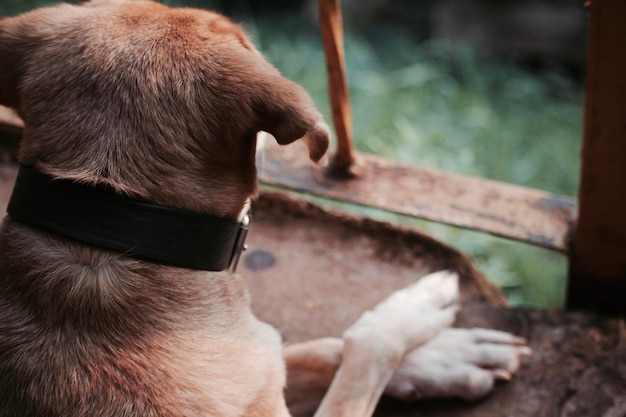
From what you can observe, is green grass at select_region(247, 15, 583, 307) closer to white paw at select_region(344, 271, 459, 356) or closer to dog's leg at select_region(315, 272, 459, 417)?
white paw at select_region(344, 271, 459, 356)

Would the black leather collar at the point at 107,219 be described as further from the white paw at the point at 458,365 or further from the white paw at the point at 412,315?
the white paw at the point at 458,365

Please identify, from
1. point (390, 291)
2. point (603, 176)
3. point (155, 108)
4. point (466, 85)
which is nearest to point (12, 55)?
point (155, 108)

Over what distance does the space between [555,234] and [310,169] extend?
1120mm

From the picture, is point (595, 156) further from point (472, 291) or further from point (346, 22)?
point (346, 22)

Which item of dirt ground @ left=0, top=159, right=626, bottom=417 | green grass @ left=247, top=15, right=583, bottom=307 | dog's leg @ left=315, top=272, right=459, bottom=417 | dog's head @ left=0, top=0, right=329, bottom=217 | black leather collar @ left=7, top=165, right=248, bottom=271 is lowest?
green grass @ left=247, top=15, right=583, bottom=307

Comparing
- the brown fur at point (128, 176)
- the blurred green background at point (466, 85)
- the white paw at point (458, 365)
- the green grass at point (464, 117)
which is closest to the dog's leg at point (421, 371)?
the white paw at point (458, 365)

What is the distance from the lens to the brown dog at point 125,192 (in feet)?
5.13

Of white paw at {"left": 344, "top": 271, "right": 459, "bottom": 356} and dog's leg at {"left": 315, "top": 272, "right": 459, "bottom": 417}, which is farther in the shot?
white paw at {"left": 344, "top": 271, "right": 459, "bottom": 356}

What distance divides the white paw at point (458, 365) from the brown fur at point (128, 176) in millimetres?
849

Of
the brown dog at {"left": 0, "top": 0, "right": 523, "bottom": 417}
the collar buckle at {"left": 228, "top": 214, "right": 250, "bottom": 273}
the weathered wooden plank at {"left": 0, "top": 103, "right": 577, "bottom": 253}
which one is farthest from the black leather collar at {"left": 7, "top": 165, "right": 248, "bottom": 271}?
the weathered wooden plank at {"left": 0, "top": 103, "right": 577, "bottom": 253}

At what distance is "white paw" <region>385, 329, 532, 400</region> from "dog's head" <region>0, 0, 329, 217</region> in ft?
3.43

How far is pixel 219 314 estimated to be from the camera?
1781 mm

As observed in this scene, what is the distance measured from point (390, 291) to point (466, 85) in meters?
3.59

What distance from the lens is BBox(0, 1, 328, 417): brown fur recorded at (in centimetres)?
157
